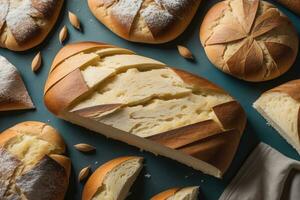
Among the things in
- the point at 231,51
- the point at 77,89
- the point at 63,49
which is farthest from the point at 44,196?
the point at 231,51

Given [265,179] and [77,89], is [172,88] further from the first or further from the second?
[265,179]

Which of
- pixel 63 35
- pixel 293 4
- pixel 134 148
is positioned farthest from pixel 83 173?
pixel 293 4

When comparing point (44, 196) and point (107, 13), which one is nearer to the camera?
point (44, 196)

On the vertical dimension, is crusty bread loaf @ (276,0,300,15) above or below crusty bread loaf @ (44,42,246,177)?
above

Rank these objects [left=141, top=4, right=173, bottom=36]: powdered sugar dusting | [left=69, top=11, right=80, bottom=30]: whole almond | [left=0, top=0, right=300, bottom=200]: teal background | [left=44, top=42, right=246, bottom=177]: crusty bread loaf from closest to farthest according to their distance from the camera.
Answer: [left=44, top=42, right=246, bottom=177]: crusty bread loaf
[left=0, top=0, right=300, bottom=200]: teal background
[left=141, top=4, right=173, bottom=36]: powdered sugar dusting
[left=69, top=11, right=80, bottom=30]: whole almond

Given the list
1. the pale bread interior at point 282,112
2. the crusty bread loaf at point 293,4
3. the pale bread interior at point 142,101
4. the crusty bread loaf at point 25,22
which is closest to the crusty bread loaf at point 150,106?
the pale bread interior at point 142,101

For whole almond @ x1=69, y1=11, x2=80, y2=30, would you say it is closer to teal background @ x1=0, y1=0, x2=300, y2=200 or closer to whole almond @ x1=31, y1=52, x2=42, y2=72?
teal background @ x1=0, y1=0, x2=300, y2=200

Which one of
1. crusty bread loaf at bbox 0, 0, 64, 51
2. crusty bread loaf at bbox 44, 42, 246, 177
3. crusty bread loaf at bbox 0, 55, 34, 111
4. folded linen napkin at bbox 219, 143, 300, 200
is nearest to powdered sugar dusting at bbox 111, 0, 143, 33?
crusty bread loaf at bbox 44, 42, 246, 177

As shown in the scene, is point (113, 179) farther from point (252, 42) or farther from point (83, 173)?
point (252, 42)
